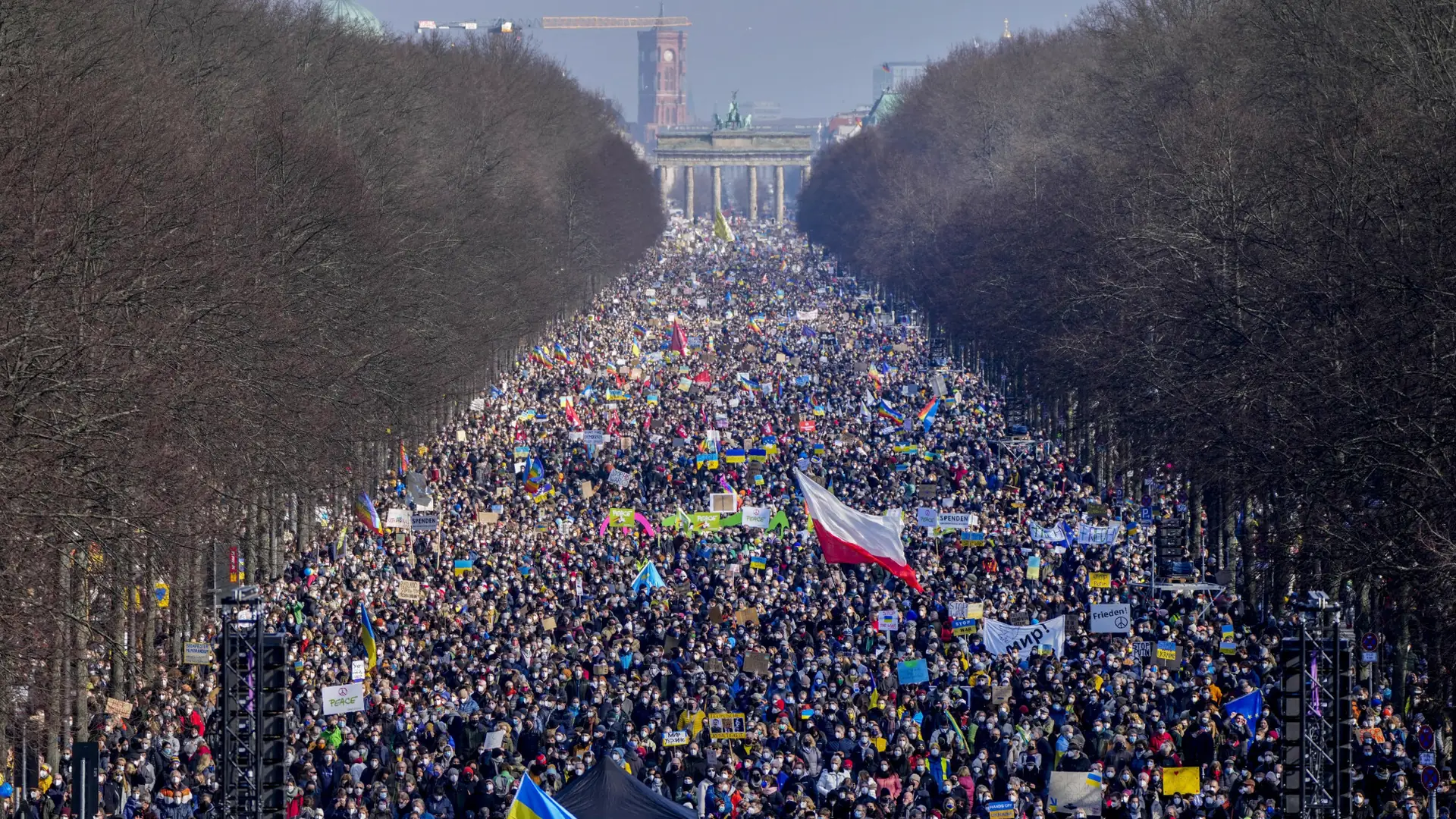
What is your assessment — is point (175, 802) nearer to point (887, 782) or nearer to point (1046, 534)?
point (887, 782)

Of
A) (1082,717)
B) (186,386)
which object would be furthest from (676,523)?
(1082,717)

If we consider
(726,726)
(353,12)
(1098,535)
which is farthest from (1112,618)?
(353,12)

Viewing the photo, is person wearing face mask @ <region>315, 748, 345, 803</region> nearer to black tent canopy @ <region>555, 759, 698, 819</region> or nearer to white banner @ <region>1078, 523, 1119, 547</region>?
black tent canopy @ <region>555, 759, 698, 819</region>

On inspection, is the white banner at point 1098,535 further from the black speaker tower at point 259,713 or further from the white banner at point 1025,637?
the black speaker tower at point 259,713

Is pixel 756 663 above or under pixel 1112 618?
under

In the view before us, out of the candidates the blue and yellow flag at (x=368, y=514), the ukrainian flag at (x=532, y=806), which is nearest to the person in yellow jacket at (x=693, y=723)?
the ukrainian flag at (x=532, y=806)

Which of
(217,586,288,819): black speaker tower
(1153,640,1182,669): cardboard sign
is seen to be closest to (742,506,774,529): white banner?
(1153,640,1182,669): cardboard sign
